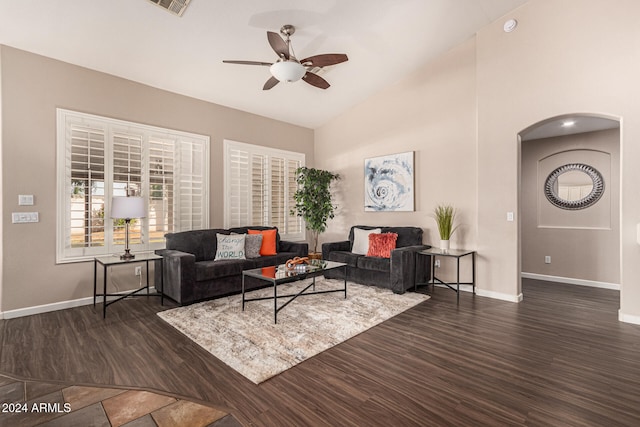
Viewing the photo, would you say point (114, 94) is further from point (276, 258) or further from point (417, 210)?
point (417, 210)

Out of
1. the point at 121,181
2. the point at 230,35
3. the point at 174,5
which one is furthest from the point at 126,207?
the point at 230,35

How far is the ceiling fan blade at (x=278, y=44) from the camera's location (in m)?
3.00

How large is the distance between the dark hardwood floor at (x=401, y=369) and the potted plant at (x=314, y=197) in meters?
2.92

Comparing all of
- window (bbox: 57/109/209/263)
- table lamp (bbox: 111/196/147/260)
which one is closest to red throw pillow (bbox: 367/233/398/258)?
window (bbox: 57/109/209/263)

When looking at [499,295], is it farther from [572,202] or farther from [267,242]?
[267,242]

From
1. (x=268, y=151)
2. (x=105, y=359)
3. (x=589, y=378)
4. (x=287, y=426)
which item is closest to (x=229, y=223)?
(x=268, y=151)

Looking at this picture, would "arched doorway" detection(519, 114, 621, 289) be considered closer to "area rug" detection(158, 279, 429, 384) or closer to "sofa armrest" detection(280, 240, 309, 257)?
"area rug" detection(158, 279, 429, 384)

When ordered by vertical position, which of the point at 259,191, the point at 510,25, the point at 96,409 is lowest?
the point at 96,409

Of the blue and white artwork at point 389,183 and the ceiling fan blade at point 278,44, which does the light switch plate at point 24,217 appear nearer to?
the ceiling fan blade at point 278,44

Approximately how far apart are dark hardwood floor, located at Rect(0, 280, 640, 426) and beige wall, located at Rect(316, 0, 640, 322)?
1252 millimetres

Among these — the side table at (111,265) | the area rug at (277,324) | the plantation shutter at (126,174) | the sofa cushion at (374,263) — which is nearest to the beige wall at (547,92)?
the sofa cushion at (374,263)

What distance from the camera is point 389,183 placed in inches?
222

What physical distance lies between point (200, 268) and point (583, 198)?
6.07 meters

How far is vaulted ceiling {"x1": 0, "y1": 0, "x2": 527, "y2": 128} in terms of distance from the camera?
3271 millimetres
